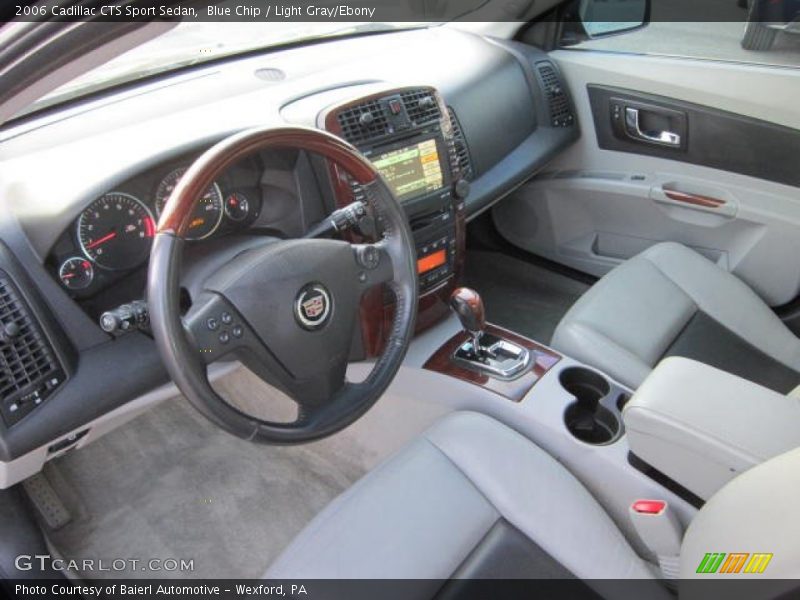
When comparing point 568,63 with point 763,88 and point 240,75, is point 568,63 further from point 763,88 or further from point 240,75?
point 240,75

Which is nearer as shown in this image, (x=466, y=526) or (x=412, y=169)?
(x=466, y=526)

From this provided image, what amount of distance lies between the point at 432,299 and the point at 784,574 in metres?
1.19

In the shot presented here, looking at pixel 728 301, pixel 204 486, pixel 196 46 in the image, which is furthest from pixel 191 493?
pixel 728 301

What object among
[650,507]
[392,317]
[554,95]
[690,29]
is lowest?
[650,507]

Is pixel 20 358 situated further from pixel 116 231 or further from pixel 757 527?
pixel 757 527

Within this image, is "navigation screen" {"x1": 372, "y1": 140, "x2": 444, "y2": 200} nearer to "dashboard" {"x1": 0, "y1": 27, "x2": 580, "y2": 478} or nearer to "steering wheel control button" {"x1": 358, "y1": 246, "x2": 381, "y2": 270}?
"dashboard" {"x1": 0, "y1": 27, "x2": 580, "y2": 478}

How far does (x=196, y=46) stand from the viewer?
5.99 feet

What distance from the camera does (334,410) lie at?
51.4 inches

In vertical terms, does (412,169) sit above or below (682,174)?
above

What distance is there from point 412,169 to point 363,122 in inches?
7.0

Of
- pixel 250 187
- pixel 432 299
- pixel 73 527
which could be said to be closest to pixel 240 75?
pixel 250 187

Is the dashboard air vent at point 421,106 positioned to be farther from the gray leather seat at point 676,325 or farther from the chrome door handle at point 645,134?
the chrome door handle at point 645,134

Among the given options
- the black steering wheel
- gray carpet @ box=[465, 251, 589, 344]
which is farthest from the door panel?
the black steering wheel

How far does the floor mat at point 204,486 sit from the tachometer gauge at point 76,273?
1.95 ft
